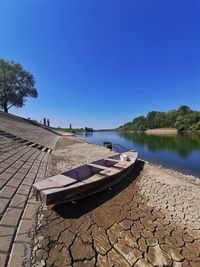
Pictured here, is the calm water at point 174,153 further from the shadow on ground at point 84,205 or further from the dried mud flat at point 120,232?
the shadow on ground at point 84,205

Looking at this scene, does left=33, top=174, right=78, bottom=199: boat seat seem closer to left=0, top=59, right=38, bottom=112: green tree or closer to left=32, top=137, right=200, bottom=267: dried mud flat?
left=32, top=137, right=200, bottom=267: dried mud flat

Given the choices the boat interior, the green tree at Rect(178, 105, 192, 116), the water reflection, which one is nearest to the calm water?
the water reflection

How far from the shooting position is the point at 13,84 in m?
34.2

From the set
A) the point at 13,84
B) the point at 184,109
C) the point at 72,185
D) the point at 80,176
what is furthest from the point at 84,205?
the point at 184,109

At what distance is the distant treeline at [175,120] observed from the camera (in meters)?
64.1

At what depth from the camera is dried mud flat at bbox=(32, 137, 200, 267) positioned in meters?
2.69

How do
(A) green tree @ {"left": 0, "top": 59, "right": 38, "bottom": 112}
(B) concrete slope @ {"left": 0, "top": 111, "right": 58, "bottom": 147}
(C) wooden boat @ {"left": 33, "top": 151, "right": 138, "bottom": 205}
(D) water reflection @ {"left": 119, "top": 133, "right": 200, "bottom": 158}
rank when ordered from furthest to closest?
(A) green tree @ {"left": 0, "top": 59, "right": 38, "bottom": 112} < (D) water reflection @ {"left": 119, "top": 133, "right": 200, "bottom": 158} < (B) concrete slope @ {"left": 0, "top": 111, "right": 58, "bottom": 147} < (C) wooden boat @ {"left": 33, "top": 151, "right": 138, "bottom": 205}

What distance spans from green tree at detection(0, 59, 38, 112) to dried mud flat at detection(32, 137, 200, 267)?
3578cm

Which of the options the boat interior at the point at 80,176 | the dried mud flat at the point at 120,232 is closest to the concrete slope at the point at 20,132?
the boat interior at the point at 80,176

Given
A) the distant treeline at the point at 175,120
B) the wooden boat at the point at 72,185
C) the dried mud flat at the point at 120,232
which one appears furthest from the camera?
the distant treeline at the point at 175,120

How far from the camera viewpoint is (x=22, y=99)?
36000mm

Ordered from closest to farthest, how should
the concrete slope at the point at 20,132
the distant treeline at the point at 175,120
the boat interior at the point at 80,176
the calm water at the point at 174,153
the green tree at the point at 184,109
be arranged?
1. the boat interior at the point at 80,176
2. the concrete slope at the point at 20,132
3. the calm water at the point at 174,153
4. the distant treeline at the point at 175,120
5. the green tree at the point at 184,109

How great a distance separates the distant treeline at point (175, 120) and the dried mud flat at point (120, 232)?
210ft

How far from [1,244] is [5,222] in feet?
1.60
